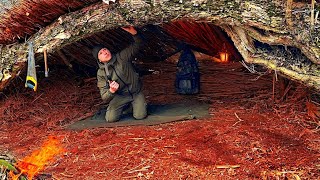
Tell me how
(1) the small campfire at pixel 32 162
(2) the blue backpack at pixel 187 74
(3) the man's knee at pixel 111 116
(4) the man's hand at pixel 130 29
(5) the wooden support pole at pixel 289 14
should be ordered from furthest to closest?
(2) the blue backpack at pixel 187 74
(3) the man's knee at pixel 111 116
(4) the man's hand at pixel 130 29
(1) the small campfire at pixel 32 162
(5) the wooden support pole at pixel 289 14

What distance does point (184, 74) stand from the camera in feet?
18.1

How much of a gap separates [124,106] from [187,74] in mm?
980

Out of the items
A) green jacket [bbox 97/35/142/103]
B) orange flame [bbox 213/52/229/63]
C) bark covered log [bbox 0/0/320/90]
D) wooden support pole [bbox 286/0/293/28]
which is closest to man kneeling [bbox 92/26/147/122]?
green jacket [bbox 97/35/142/103]

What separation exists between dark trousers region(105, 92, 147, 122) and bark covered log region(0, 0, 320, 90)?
113 centimetres

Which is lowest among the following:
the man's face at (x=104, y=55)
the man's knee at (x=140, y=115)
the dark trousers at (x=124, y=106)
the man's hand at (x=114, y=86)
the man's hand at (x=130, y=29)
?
the man's knee at (x=140, y=115)

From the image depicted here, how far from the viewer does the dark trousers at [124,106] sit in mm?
4965

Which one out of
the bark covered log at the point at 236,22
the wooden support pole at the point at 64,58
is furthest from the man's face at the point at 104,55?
the wooden support pole at the point at 64,58

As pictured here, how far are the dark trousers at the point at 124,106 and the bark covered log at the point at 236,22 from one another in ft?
3.69

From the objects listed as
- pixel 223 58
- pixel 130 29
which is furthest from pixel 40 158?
pixel 223 58

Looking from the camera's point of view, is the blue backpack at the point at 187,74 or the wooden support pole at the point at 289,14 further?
the blue backpack at the point at 187,74

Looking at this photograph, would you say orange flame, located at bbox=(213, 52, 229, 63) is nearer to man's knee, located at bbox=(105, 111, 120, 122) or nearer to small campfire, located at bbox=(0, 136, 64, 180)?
man's knee, located at bbox=(105, 111, 120, 122)

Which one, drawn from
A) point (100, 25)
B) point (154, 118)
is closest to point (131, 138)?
point (154, 118)

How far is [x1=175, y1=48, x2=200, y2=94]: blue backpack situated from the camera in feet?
18.1

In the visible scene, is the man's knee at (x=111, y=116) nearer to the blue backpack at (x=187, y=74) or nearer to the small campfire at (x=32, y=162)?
the small campfire at (x=32, y=162)
